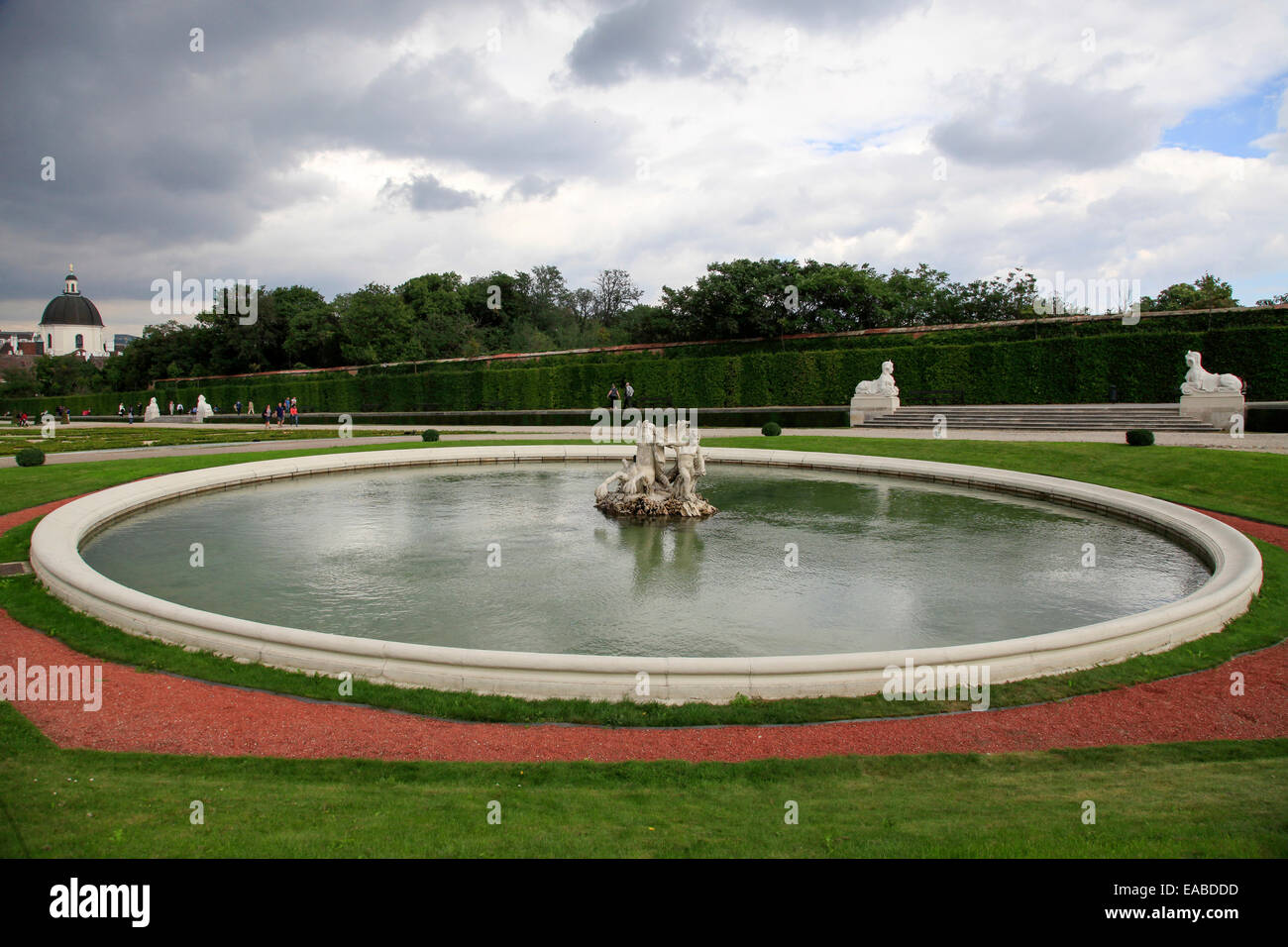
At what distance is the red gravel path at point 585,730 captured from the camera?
594 centimetres

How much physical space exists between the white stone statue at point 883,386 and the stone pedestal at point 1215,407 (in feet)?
35.9

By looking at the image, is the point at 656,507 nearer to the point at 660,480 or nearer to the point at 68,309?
the point at 660,480

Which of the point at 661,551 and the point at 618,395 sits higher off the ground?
the point at 618,395

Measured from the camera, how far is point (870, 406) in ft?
112

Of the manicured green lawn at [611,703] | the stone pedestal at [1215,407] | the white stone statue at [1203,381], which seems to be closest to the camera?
the manicured green lawn at [611,703]

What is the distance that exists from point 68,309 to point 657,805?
163 m

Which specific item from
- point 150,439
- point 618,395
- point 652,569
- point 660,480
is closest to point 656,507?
point 660,480

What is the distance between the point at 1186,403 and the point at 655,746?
91.3ft

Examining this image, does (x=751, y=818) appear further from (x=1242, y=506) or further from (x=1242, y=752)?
(x=1242, y=506)

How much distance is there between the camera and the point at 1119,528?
48.1ft

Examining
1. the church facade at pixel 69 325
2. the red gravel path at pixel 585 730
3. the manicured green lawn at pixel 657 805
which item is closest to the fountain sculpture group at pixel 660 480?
the red gravel path at pixel 585 730

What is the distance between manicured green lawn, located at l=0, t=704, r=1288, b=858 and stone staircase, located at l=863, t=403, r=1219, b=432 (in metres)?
24.9

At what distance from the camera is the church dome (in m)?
129

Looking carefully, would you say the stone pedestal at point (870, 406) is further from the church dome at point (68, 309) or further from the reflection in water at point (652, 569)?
the church dome at point (68, 309)
